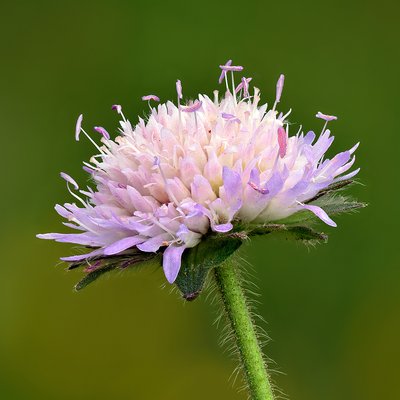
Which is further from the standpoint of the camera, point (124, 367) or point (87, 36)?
point (87, 36)

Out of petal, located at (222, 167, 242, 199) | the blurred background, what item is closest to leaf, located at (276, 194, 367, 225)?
petal, located at (222, 167, 242, 199)

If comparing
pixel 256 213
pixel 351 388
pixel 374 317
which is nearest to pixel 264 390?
pixel 256 213

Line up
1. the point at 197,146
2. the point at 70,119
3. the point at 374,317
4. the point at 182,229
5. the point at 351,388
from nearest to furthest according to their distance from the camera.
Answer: the point at 182,229, the point at 197,146, the point at 351,388, the point at 374,317, the point at 70,119

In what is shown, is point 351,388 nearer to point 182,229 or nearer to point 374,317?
point 374,317

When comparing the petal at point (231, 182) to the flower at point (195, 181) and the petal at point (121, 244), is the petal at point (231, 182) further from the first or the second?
the petal at point (121, 244)

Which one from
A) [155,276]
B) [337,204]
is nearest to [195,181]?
[337,204]
